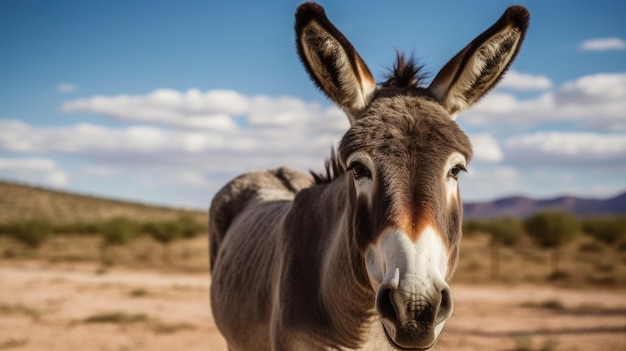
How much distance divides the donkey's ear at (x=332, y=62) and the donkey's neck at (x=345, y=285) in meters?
0.50

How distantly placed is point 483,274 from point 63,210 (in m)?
61.4

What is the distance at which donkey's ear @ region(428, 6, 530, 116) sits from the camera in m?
2.76

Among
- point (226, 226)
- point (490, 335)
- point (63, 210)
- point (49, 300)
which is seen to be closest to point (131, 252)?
point (49, 300)

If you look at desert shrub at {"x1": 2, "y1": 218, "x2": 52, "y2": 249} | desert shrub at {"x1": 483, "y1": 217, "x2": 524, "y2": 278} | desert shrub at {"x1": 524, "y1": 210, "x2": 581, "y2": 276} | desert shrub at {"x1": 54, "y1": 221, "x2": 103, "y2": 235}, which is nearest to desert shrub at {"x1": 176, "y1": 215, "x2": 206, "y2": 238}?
desert shrub at {"x1": 54, "y1": 221, "x2": 103, "y2": 235}

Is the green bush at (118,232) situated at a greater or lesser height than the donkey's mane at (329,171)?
lesser

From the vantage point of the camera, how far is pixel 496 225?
33281mm

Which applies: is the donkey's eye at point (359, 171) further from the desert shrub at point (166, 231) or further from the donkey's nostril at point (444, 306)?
the desert shrub at point (166, 231)

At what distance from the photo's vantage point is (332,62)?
288 cm

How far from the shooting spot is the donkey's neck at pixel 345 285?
272 centimetres

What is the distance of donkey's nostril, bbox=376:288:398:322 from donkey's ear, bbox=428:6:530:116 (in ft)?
3.92

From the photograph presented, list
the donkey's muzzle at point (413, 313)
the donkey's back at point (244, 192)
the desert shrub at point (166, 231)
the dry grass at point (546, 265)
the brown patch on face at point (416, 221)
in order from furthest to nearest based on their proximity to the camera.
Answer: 1. the desert shrub at point (166, 231)
2. the dry grass at point (546, 265)
3. the donkey's back at point (244, 192)
4. the brown patch on face at point (416, 221)
5. the donkey's muzzle at point (413, 313)

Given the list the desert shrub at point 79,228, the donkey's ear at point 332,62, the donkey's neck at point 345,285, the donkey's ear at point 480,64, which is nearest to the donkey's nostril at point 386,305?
the donkey's neck at point 345,285

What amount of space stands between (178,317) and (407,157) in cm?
1234

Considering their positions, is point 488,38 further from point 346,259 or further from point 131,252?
point 131,252
